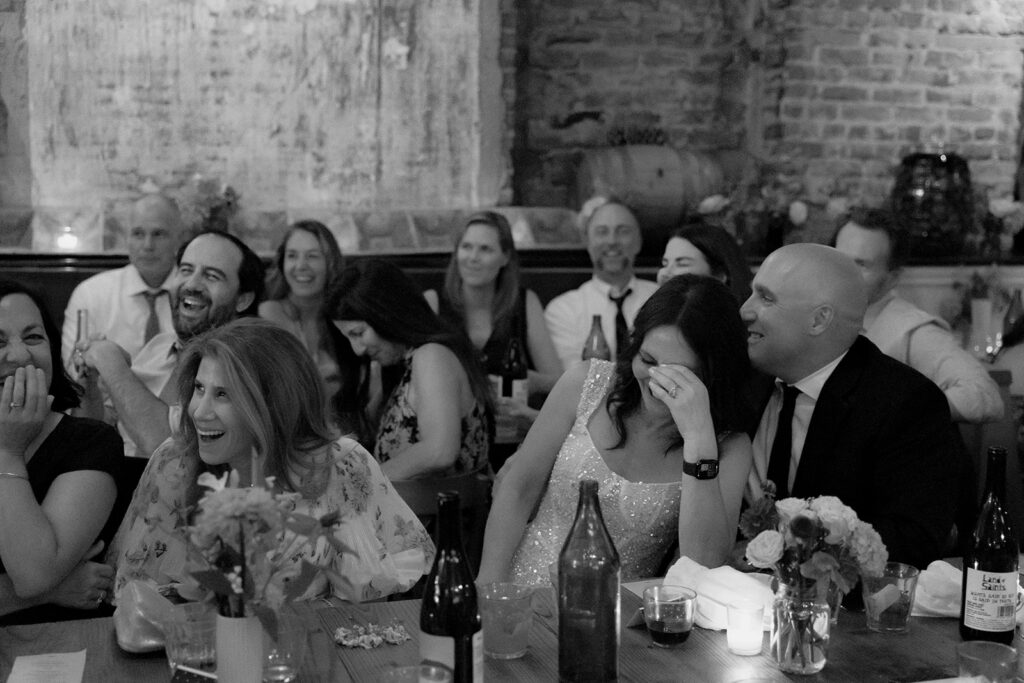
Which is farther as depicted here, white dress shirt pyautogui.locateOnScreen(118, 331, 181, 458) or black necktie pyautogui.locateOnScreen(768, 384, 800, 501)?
white dress shirt pyautogui.locateOnScreen(118, 331, 181, 458)

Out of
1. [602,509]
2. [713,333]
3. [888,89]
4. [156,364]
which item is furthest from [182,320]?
[888,89]

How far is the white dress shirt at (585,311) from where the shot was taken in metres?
5.35

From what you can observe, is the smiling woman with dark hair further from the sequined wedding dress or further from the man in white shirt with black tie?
the man in white shirt with black tie

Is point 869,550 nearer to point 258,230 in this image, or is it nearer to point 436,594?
point 436,594

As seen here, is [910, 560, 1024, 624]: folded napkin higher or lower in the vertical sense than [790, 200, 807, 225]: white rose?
lower

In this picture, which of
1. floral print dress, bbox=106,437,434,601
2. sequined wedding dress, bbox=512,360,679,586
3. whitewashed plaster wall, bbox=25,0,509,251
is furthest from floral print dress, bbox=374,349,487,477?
whitewashed plaster wall, bbox=25,0,509,251

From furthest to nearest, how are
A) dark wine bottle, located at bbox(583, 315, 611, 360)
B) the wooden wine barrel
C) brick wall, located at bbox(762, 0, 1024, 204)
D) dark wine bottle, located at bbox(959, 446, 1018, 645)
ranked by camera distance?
brick wall, located at bbox(762, 0, 1024, 204) < the wooden wine barrel < dark wine bottle, located at bbox(583, 315, 611, 360) < dark wine bottle, located at bbox(959, 446, 1018, 645)

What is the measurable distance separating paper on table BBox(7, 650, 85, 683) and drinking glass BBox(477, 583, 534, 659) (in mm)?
595

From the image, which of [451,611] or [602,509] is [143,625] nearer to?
[451,611]

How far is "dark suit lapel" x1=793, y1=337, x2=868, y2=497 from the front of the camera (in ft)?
8.70

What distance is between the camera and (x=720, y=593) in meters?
2.00

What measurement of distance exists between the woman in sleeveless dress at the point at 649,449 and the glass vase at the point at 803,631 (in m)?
0.59

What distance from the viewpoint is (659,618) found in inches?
76.0

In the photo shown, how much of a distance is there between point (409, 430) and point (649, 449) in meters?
0.91
